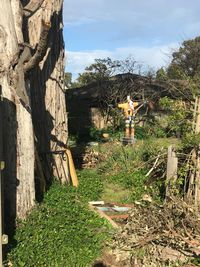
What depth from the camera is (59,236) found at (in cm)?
630

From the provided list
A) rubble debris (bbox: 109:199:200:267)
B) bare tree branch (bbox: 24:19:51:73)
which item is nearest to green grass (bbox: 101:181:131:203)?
rubble debris (bbox: 109:199:200:267)

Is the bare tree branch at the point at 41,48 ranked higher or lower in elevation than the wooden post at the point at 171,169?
higher

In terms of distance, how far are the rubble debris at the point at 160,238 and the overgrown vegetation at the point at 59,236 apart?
16.4 inches

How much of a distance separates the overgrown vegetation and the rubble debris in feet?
1.37

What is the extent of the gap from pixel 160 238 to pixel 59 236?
149 centimetres

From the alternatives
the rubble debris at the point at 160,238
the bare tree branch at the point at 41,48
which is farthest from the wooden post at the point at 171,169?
the bare tree branch at the point at 41,48

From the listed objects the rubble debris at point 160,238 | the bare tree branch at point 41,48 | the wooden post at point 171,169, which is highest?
the bare tree branch at point 41,48

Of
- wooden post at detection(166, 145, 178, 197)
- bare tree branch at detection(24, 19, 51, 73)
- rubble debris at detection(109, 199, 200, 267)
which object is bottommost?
rubble debris at detection(109, 199, 200, 267)

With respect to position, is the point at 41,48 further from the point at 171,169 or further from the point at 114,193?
the point at 114,193

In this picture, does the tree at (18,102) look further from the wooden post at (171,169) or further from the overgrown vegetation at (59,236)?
the wooden post at (171,169)

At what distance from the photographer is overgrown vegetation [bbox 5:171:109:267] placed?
5.80 metres

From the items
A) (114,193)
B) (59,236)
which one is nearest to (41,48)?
(59,236)

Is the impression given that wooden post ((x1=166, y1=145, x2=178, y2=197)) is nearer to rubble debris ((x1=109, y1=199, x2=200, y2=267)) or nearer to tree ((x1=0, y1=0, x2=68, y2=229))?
rubble debris ((x1=109, y1=199, x2=200, y2=267))

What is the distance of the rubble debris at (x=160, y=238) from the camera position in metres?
5.94
